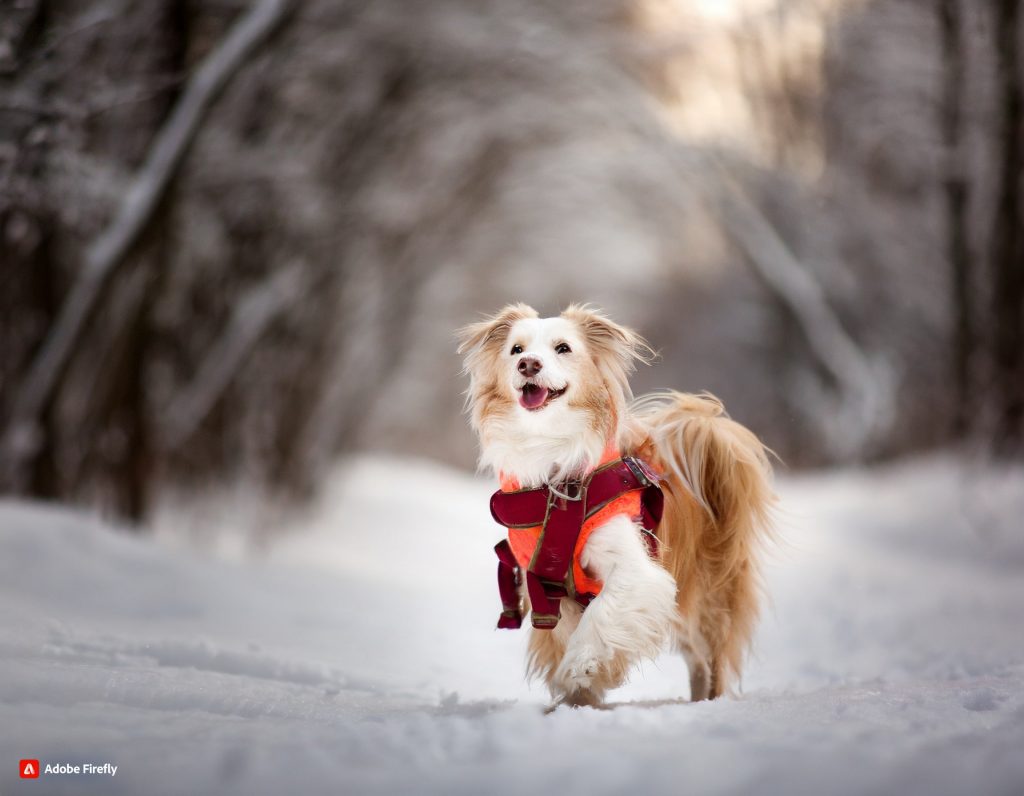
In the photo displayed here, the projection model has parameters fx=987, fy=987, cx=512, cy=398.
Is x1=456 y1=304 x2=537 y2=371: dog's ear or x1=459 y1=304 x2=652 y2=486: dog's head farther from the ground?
x1=456 y1=304 x2=537 y2=371: dog's ear

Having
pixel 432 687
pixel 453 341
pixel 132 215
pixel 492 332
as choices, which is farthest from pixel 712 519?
pixel 453 341

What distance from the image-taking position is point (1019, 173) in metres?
10.2

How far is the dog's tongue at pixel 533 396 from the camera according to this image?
3.04 meters

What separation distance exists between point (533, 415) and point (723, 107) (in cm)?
1213

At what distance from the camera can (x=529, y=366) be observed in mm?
3023

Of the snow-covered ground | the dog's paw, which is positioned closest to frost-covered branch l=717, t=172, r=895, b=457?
the snow-covered ground

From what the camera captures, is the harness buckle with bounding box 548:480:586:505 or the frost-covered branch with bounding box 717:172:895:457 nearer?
the harness buckle with bounding box 548:480:586:505

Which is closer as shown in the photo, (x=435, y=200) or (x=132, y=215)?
(x=132, y=215)

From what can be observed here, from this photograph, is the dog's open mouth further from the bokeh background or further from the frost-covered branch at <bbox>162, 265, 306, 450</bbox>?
the frost-covered branch at <bbox>162, 265, 306, 450</bbox>

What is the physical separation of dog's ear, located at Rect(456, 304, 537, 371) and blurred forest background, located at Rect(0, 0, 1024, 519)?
9.95ft

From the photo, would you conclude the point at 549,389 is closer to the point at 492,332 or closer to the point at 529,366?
the point at 529,366

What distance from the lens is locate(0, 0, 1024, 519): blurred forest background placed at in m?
6.98

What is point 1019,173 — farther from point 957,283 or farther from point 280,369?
point 280,369

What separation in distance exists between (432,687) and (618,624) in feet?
4.39
